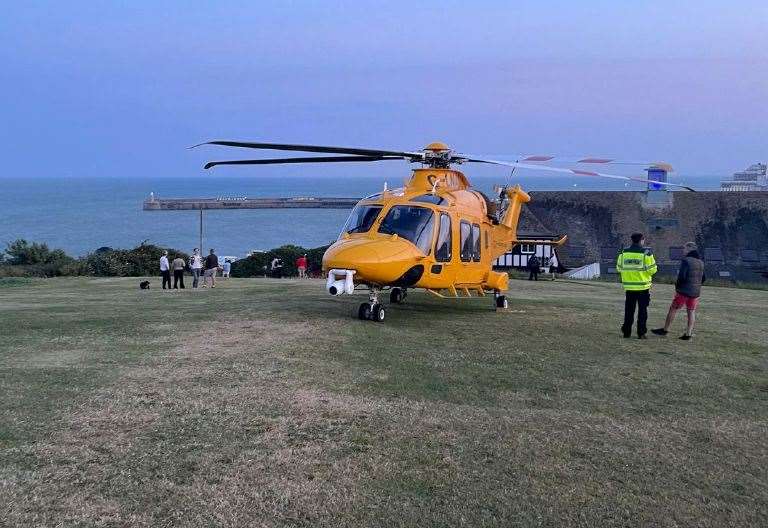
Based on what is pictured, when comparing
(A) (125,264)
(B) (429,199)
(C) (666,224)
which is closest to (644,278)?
(B) (429,199)

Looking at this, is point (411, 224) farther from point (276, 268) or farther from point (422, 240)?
point (276, 268)

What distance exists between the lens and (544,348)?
1166 cm

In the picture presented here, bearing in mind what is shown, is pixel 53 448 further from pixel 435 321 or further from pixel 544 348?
pixel 435 321

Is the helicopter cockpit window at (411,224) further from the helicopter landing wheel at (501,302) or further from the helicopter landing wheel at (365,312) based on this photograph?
the helicopter landing wheel at (501,302)

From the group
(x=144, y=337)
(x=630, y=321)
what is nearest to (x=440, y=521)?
(x=144, y=337)

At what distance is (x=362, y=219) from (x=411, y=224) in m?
0.95

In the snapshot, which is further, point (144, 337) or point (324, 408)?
point (144, 337)

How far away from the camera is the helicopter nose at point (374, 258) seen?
503 inches

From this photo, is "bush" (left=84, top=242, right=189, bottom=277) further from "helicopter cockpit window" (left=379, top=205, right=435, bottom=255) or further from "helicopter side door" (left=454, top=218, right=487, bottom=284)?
"helicopter cockpit window" (left=379, top=205, right=435, bottom=255)

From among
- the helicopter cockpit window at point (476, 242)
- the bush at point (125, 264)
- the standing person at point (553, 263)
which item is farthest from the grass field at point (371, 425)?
the standing person at point (553, 263)

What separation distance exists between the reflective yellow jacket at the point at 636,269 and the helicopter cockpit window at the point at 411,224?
3459mm

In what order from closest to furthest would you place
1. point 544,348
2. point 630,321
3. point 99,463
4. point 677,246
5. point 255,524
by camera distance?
1. point 255,524
2. point 99,463
3. point 544,348
4. point 630,321
5. point 677,246

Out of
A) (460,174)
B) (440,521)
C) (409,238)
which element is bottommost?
(440,521)

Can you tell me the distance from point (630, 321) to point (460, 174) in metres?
4.88
